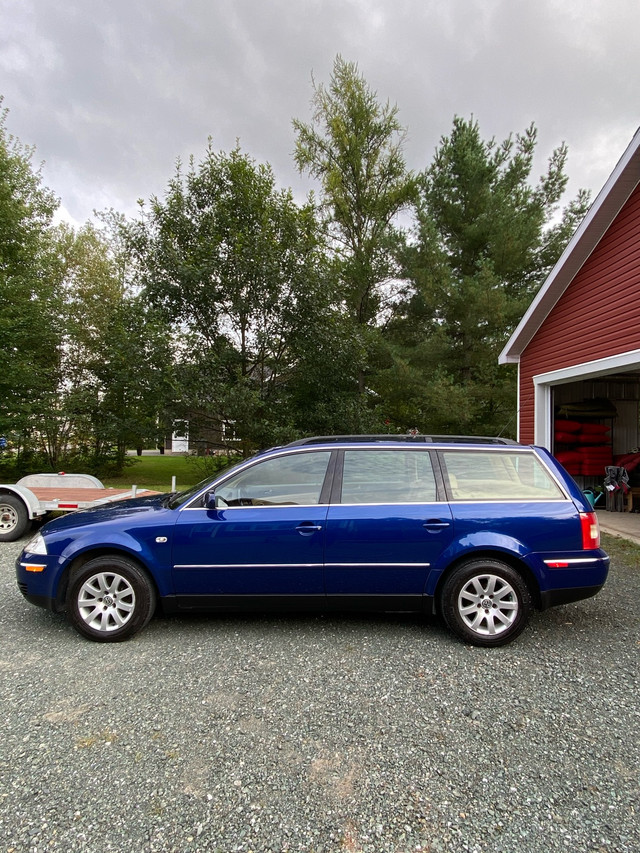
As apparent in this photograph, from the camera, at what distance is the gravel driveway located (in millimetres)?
1708

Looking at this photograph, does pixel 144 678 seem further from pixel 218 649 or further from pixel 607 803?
pixel 607 803

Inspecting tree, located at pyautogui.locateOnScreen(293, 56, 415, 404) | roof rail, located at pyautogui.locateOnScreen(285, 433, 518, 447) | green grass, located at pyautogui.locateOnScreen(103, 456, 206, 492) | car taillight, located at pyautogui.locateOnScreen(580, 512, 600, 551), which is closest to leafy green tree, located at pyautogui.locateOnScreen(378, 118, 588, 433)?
tree, located at pyautogui.locateOnScreen(293, 56, 415, 404)

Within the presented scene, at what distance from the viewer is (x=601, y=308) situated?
7.60 meters

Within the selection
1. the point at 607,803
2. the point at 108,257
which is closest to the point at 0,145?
the point at 108,257

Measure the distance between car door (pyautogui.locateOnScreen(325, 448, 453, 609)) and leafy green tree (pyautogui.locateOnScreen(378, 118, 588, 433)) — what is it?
9.30 meters

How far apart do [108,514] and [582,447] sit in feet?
34.2

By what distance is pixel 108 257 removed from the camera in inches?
591

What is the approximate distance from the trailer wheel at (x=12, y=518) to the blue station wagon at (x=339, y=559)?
3.46 meters

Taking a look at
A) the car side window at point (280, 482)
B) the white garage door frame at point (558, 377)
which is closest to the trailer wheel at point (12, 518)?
the car side window at point (280, 482)

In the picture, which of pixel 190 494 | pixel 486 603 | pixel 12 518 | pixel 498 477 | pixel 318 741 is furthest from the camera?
pixel 12 518

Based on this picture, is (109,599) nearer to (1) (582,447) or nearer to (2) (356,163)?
(1) (582,447)

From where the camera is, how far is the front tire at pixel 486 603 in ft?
10.3

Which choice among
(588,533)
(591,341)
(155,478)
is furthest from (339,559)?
(155,478)

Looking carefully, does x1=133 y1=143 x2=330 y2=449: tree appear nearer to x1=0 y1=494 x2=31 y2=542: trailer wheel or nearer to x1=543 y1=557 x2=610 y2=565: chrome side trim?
x1=0 y1=494 x2=31 y2=542: trailer wheel
